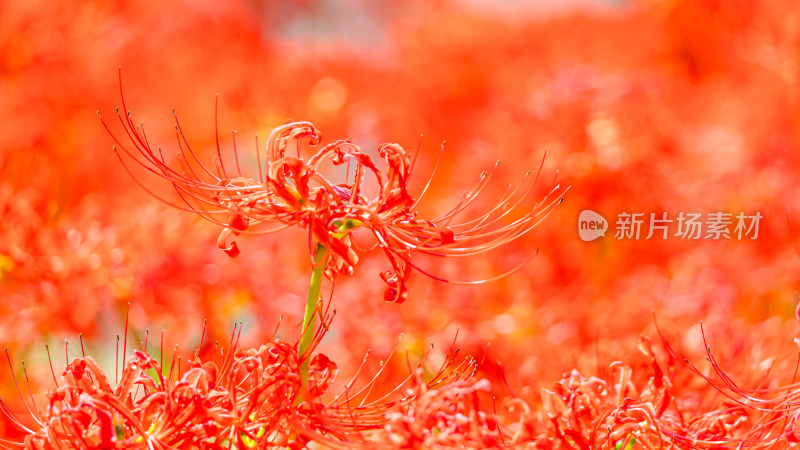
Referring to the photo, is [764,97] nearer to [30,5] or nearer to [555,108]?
[555,108]

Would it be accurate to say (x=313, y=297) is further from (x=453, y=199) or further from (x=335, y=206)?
(x=453, y=199)

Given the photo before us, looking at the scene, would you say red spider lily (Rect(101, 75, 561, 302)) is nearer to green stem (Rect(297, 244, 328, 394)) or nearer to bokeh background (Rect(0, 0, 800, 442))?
green stem (Rect(297, 244, 328, 394))

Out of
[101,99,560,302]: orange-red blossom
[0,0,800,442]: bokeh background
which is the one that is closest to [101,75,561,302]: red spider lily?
[101,99,560,302]: orange-red blossom

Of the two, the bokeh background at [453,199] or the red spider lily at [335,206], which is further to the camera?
the bokeh background at [453,199]

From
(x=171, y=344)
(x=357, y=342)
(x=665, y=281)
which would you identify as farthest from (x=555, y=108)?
(x=171, y=344)

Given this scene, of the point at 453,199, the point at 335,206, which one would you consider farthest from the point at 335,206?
the point at 453,199

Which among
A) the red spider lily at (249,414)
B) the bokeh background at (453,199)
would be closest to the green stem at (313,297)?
the red spider lily at (249,414)

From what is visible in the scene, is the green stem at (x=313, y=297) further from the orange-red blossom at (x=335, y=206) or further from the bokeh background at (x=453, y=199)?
the bokeh background at (x=453, y=199)

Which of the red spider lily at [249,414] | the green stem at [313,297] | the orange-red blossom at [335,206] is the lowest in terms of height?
the red spider lily at [249,414]

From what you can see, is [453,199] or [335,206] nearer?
[335,206]
